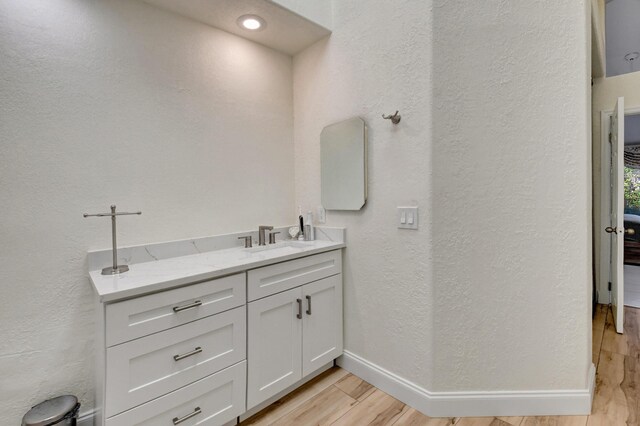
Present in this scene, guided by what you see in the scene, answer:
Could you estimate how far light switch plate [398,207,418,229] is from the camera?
5.48 ft

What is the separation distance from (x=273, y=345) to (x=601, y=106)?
13.2ft

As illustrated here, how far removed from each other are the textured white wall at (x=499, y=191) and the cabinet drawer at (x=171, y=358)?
3.37 feet

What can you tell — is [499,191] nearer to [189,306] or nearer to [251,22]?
[189,306]

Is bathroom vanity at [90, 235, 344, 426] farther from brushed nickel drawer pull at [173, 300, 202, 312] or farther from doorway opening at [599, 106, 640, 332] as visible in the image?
doorway opening at [599, 106, 640, 332]

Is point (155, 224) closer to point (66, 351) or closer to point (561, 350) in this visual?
point (66, 351)

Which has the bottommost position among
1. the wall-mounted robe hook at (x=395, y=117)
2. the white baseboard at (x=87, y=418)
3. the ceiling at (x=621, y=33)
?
the white baseboard at (x=87, y=418)

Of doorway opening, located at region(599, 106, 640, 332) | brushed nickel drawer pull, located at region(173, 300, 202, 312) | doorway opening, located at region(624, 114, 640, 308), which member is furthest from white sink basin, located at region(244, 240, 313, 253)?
doorway opening, located at region(624, 114, 640, 308)

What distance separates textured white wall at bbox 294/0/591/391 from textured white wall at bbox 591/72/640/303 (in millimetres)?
2108

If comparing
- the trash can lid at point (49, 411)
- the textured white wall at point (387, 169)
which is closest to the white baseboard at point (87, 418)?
the trash can lid at point (49, 411)

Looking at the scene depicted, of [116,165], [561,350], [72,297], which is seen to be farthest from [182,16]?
[561,350]

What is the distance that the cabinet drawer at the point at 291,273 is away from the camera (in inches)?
62.7

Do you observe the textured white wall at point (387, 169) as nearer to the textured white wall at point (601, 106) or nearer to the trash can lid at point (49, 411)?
the trash can lid at point (49, 411)

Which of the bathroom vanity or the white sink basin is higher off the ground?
the white sink basin

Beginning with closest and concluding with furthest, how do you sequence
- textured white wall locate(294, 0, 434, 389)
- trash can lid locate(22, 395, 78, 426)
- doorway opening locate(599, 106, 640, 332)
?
trash can lid locate(22, 395, 78, 426)
textured white wall locate(294, 0, 434, 389)
doorway opening locate(599, 106, 640, 332)
